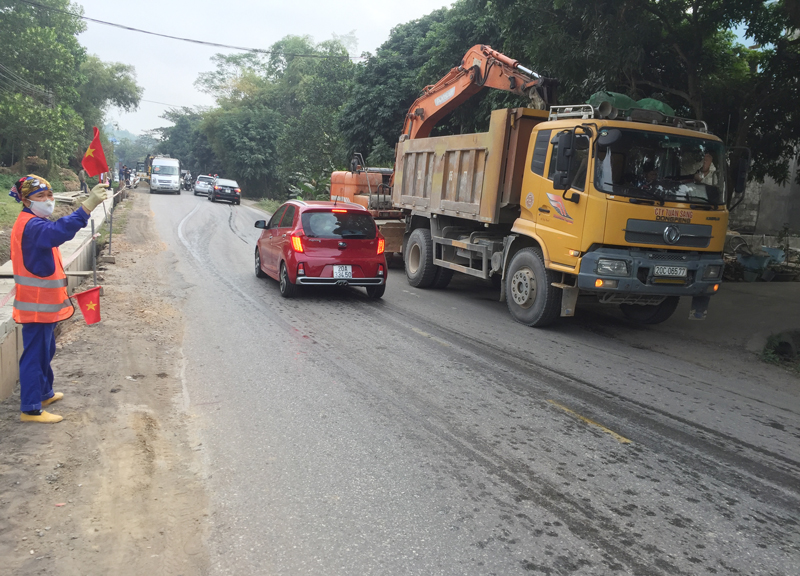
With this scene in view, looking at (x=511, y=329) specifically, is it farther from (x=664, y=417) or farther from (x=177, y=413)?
(x=177, y=413)

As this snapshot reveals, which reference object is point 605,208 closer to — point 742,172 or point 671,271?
point 671,271

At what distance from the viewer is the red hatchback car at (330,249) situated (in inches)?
407

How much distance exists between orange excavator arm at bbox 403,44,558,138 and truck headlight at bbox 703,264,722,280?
12.0 feet

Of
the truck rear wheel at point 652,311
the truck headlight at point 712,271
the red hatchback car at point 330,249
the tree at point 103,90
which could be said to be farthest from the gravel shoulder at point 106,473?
the tree at point 103,90

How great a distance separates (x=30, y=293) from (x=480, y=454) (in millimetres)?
3474

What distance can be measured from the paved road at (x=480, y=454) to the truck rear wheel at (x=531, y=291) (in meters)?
0.65

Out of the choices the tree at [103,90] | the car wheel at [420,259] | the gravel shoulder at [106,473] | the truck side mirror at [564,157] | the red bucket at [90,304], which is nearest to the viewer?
the gravel shoulder at [106,473]

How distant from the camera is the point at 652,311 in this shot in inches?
397

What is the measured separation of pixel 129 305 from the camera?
9.41 m

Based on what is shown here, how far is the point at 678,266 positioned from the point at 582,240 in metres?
1.30

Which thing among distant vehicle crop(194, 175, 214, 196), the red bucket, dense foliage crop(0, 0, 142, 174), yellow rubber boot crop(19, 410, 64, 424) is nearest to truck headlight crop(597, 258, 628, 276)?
the red bucket

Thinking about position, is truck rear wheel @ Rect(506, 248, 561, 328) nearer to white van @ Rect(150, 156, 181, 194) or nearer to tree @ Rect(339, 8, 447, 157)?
tree @ Rect(339, 8, 447, 157)

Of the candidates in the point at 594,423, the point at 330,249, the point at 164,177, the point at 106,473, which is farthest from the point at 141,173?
the point at 594,423

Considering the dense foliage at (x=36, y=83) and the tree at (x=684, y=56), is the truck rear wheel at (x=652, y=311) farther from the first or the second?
the dense foliage at (x=36, y=83)
